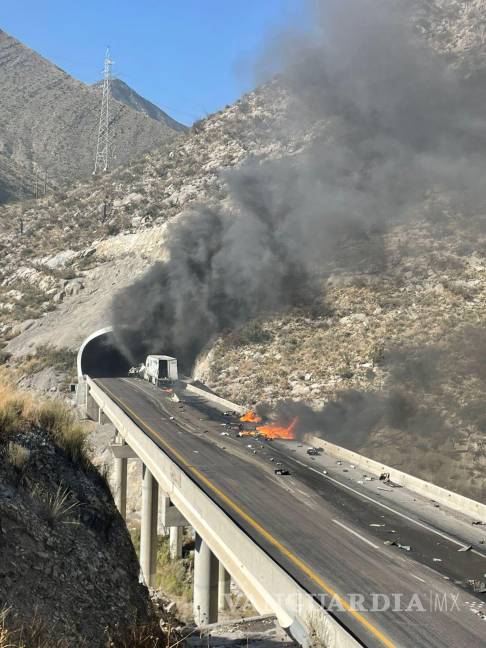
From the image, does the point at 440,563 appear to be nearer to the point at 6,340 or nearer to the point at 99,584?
the point at 99,584

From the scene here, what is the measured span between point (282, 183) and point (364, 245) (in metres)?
17.1

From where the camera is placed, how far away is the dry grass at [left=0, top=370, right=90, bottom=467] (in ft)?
34.5

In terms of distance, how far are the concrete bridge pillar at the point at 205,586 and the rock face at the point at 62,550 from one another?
31.4 ft

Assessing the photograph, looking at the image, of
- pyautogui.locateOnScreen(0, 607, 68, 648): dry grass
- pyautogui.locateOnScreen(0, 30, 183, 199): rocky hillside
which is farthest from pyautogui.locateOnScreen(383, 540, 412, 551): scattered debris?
pyautogui.locateOnScreen(0, 30, 183, 199): rocky hillside

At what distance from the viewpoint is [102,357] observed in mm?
56625

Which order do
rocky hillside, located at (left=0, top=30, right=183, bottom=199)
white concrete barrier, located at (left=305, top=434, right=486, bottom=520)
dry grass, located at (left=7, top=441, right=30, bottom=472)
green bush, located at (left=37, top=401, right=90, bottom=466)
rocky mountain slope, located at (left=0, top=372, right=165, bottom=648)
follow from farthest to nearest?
1. rocky hillside, located at (left=0, top=30, right=183, bottom=199)
2. white concrete barrier, located at (left=305, top=434, right=486, bottom=520)
3. green bush, located at (left=37, top=401, right=90, bottom=466)
4. dry grass, located at (left=7, top=441, right=30, bottom=472)
5. rocky mountain slope, located at (left=0, top=372, right=165, bottom=648)

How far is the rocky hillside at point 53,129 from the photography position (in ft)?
462

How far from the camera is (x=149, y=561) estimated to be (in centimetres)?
2841

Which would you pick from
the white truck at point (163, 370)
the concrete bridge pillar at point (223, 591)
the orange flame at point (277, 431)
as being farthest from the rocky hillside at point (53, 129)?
the concrete bridge pillar at point (223, 591)

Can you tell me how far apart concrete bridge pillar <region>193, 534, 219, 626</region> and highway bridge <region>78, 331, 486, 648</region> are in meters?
0.04

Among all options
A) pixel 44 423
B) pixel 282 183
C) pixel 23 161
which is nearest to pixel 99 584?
pixel 44 423

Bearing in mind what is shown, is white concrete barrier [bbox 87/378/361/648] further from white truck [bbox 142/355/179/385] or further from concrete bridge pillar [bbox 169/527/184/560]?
white truck [bbox 142/355/179/385]

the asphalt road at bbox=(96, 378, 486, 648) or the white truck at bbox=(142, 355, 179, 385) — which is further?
the white truck at bbox=(142, 355, 179, 385)

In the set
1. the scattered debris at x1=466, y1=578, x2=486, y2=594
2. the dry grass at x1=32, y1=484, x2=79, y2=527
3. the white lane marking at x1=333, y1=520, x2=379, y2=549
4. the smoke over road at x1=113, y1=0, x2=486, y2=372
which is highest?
the smoke over road at x1=113, y1=0, x2=486, y2=372
